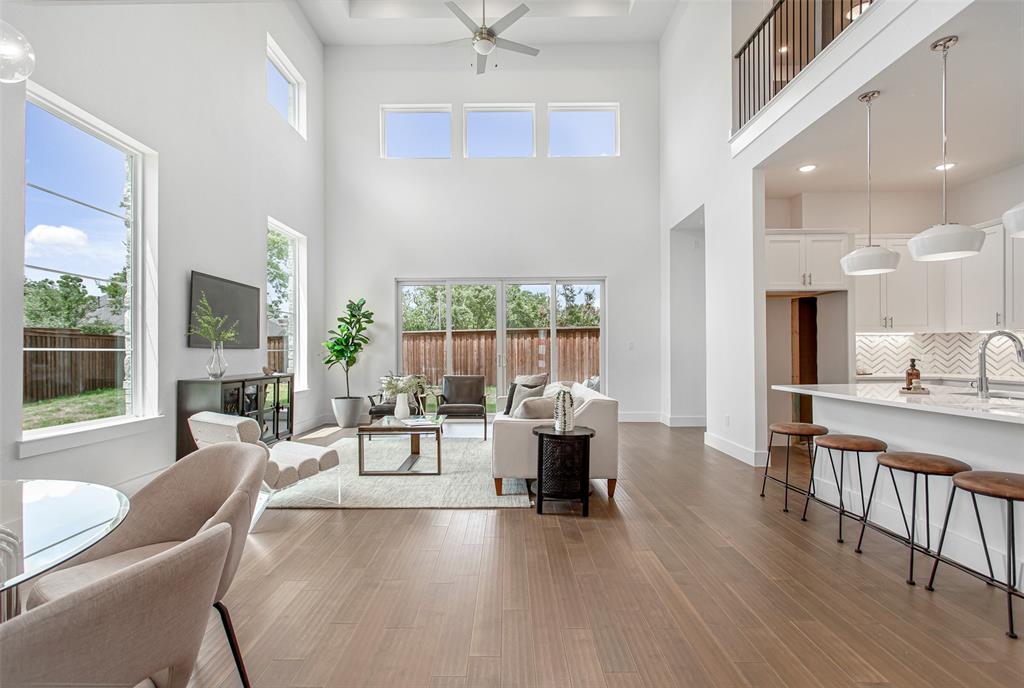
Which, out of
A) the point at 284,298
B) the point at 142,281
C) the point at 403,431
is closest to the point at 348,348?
the point at 284,298

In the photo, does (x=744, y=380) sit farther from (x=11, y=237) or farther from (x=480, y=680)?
(x=11, y=237)

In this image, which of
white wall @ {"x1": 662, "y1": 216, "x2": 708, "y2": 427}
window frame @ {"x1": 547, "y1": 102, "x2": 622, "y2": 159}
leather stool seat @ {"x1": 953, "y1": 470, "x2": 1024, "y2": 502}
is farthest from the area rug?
window frame @ {"x1": 547, "y1": 102, "x2": 622, "y2": 159}

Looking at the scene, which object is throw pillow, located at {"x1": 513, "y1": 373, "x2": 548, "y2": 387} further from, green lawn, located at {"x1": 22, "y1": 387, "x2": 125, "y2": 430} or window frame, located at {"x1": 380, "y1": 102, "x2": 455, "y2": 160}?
window frame, located at {"x1": 380, "y1": 102, "x2": 455, "y2": 160}

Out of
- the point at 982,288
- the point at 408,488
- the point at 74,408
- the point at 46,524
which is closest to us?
the point at 46,524

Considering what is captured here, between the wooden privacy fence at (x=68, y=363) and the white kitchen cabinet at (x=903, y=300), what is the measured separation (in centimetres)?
770

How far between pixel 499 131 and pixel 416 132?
4.60ft

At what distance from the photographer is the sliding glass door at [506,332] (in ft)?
27.2

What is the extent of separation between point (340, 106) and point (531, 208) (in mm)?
3594

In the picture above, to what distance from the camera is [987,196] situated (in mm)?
5820

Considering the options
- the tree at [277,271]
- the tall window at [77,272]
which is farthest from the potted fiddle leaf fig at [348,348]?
the tall window at [77,272]

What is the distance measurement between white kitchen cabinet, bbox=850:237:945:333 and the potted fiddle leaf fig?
22.6ft

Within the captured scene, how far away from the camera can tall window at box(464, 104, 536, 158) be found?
8367 mm

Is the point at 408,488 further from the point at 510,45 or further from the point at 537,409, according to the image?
the point at 510,45

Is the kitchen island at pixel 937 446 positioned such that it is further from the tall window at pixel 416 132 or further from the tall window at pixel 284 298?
the tall window at pixel 416 132
